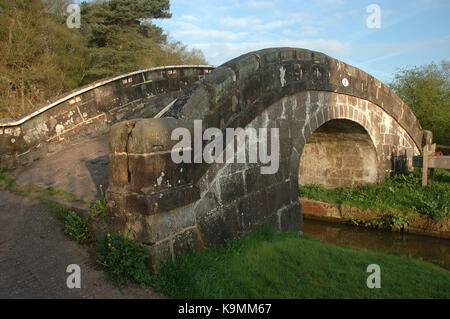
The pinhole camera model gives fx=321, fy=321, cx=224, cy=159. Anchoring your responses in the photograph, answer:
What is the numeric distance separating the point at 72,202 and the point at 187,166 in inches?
57.9

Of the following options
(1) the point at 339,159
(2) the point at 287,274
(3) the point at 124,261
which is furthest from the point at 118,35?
(2) the point at 287,274

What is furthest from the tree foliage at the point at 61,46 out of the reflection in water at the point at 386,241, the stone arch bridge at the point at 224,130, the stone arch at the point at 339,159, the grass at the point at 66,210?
the reflection in water at the point at 386,241

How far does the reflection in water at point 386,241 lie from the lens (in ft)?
21.2

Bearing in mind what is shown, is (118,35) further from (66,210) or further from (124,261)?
(124,261)

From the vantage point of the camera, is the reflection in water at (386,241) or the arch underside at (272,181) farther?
the reflection in water at (386,241)

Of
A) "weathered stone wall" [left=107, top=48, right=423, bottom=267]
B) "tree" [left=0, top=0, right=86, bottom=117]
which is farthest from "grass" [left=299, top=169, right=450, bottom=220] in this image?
"tree" [left=0, top=0, right=86, bottom=117]

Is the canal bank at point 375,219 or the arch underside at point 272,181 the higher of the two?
the arch underside at point 272,181

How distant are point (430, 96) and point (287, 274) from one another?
14.8 meters

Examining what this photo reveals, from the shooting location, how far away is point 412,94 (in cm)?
1518

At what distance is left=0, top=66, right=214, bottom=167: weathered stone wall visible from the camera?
5.36 meters

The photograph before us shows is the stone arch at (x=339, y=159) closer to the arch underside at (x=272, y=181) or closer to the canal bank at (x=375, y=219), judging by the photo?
the canal bank at (x=375, y=219)

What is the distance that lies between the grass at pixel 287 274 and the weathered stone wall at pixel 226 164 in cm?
22

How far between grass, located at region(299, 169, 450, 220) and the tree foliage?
9.15 meters

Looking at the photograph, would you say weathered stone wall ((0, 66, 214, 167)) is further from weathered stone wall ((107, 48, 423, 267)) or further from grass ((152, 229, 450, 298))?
grass ((152, 229, 450, 298))
